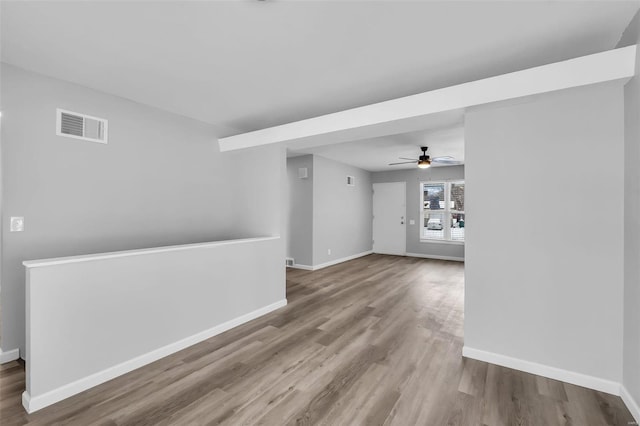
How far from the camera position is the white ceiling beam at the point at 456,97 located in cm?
191

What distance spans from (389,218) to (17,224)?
7.83m

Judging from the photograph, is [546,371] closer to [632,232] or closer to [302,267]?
[632,232]

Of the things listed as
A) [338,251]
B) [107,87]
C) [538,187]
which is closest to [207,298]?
[107,87]

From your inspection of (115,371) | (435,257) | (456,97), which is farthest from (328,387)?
(435,257)

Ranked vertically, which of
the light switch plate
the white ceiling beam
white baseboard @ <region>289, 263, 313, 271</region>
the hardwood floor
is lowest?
the hardwood floor

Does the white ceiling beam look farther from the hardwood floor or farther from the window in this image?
the window

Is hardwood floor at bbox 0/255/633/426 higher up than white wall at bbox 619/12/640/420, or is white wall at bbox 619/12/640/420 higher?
white wall at bbox 619/12/640/420

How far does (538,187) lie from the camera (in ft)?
7.77

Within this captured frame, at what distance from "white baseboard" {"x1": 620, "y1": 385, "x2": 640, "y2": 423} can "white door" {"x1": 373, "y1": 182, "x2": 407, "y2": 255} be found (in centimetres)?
643

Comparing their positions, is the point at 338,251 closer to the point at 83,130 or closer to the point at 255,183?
the point at 255,183

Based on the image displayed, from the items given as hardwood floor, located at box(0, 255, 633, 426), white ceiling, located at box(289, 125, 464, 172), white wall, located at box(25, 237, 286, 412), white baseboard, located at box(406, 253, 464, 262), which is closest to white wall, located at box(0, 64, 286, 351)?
white wall, located at box(25, 237, 286, 412)

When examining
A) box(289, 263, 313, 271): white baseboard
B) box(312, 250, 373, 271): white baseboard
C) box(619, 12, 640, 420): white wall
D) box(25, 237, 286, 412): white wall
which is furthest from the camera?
box(312, 250, 373, 271): white baseboard

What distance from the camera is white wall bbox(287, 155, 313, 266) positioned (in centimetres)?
637

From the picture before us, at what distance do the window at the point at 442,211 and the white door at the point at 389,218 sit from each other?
59 cm
